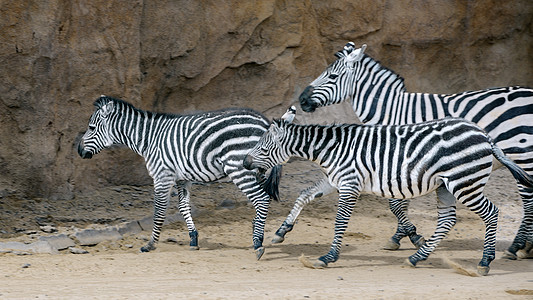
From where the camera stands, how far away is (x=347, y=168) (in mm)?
8125

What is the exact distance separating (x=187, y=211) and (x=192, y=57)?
323 centimetres

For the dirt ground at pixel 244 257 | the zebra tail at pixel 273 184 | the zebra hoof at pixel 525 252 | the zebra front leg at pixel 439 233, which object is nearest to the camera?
the dirt ground at pixel 244 257

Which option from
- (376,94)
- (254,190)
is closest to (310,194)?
(254,190)

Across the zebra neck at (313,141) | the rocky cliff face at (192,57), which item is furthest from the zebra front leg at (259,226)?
the rocky cliff face at (192,57)

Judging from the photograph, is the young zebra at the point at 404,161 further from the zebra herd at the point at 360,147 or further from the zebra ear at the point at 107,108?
the zebra ear at the point at 107,108

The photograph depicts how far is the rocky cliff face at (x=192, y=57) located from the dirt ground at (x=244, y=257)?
694mm

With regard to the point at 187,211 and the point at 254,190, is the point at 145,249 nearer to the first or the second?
the point at 187,211

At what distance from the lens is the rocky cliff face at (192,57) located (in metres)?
10.1

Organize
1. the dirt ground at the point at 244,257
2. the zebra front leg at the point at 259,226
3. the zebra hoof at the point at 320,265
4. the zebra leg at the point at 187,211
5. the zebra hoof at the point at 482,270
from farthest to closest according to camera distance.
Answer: the zebra leg at the point at 187,211 < the zebra front leg at the point at 259,226 < the zebra hoof at the point at 320,265 < the zebra hoof at the point at 482,270 < the dirt ground at the point at 244,257

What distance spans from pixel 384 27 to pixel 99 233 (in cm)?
634

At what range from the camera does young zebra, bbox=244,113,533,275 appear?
7.75m

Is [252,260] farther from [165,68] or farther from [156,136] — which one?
[165,68]

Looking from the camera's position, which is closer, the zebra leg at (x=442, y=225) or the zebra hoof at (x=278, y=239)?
the zebra leg at (x=442, y=225)

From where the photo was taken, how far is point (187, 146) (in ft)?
29.6
